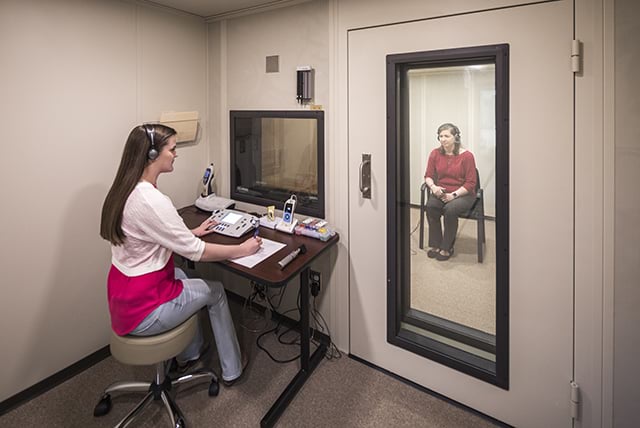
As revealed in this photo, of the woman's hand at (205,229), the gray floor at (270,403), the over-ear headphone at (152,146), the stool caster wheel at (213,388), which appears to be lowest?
the gray floor at (270,403)

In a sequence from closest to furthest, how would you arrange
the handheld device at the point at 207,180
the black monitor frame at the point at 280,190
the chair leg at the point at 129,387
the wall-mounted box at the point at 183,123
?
the chair leg at the point at 129,387 < the black monitor frame at the point at 280,190 < the wall-mounted box at the point at 183,123 < the handheld device at the point at 207,180

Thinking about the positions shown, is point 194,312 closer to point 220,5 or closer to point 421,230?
point 421,230

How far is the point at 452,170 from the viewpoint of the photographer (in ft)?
5.87

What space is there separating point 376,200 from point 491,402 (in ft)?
3.97

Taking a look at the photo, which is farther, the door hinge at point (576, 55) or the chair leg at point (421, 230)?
the chair leg at point (421, 230)

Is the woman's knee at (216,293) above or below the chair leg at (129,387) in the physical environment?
above

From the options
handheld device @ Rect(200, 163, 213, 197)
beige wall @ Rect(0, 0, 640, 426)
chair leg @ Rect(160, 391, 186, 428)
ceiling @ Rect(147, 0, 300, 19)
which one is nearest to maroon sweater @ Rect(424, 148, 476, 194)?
beige wall @ Rect(0, 0, 640, 426)

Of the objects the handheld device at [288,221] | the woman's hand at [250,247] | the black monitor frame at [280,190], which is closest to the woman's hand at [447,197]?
the black monitor frame at [280,190]

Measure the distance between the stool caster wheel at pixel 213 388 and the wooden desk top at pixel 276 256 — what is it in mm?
758

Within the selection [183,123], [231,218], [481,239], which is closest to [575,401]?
[481,239]

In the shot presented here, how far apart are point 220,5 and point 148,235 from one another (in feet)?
5.67

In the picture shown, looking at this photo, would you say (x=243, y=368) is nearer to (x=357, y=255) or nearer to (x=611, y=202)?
(x=357, y=255)

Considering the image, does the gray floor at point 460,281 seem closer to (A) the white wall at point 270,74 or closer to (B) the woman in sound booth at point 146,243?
(A) the white wall at point 270,74

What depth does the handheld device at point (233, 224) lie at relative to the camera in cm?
211
